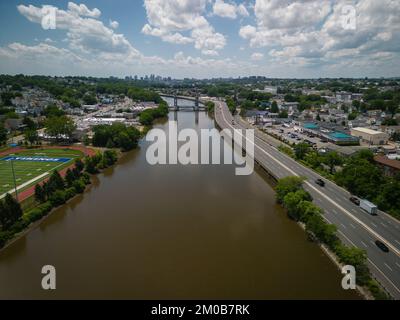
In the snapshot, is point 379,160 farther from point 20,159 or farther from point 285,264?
point 20,159

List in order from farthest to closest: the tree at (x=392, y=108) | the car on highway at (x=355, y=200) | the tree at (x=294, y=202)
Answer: the tree at (x=392, y=108)
the car on highway at (x=355, y=200)
the tree at (x=294, y=202)

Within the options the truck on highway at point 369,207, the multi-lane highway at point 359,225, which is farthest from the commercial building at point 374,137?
the truck on highway at point 369,207

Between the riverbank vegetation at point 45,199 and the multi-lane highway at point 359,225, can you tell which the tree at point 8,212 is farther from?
the multi-lane highway at point 359,225

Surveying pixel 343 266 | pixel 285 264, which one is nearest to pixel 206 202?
pixel 285 264

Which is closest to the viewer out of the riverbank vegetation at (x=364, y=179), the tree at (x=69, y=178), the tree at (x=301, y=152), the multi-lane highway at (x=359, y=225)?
the multi-lane highway at (x=359, y=225)

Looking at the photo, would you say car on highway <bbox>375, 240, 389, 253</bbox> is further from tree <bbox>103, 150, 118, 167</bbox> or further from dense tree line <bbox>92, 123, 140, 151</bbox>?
dense tree line <bbox>92, 123, 140, 151</bbox>
